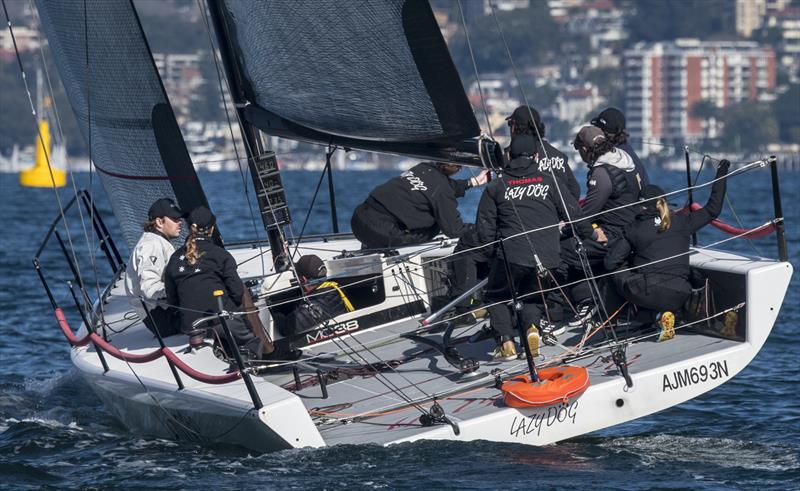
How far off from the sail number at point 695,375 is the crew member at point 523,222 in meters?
0.81

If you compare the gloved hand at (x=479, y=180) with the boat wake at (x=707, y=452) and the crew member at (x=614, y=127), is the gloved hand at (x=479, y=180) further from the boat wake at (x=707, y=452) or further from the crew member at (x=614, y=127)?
the boat wake at (x=707, y=452)

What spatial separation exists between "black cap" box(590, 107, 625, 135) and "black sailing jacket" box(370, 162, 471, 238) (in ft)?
3.20

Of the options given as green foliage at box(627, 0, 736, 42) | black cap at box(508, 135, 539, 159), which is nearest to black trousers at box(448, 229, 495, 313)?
black cap at box(508, 135, 539, 159)

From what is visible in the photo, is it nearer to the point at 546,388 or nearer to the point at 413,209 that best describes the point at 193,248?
the point at 413,209

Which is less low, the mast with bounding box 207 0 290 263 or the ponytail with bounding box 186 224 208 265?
the mast with bounding box 207 0 290 263

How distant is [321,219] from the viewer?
1036 inches

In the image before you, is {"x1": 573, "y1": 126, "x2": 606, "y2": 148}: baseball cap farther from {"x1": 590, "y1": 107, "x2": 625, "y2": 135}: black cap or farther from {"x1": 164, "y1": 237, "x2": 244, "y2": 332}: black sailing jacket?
{"x1": 164, "y1": 237, "x2": 244, "y2": 332}: black sailing jacket

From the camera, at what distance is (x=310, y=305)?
809cm

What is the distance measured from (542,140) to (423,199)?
3.04 ft

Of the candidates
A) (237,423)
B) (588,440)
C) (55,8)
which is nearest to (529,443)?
(588,440)

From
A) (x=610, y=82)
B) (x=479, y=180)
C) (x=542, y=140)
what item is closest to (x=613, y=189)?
(x=542, y=140)

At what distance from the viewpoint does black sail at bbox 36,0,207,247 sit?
29.7 feet

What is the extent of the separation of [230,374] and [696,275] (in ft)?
8.56

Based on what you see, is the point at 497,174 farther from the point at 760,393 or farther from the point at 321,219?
the point at 321,219
